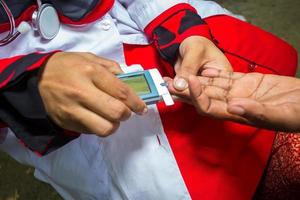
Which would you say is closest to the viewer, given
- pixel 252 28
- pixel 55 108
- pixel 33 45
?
pixel 55 108

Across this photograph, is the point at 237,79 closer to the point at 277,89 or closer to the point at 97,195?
the point at 277,89

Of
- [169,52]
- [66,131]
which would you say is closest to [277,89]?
[169,52]

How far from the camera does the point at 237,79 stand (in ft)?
2.02

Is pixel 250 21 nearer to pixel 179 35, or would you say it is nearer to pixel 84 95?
pixel 179 35

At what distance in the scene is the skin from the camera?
47cm

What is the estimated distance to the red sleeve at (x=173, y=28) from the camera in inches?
24.9

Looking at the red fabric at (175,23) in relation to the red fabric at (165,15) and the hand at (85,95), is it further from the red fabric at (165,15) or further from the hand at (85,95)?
the hand at (85,95)

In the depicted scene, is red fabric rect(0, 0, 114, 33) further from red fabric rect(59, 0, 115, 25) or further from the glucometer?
the glucometer

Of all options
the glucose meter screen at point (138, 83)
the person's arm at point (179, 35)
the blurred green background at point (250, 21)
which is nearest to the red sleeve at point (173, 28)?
the person's arm at point (179, 35)

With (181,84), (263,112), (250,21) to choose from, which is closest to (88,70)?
(181,84)

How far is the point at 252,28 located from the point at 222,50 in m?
0.10

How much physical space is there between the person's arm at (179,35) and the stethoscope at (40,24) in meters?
0.17

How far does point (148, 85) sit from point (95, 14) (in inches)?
6.9

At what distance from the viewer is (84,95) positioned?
0.47 meters
